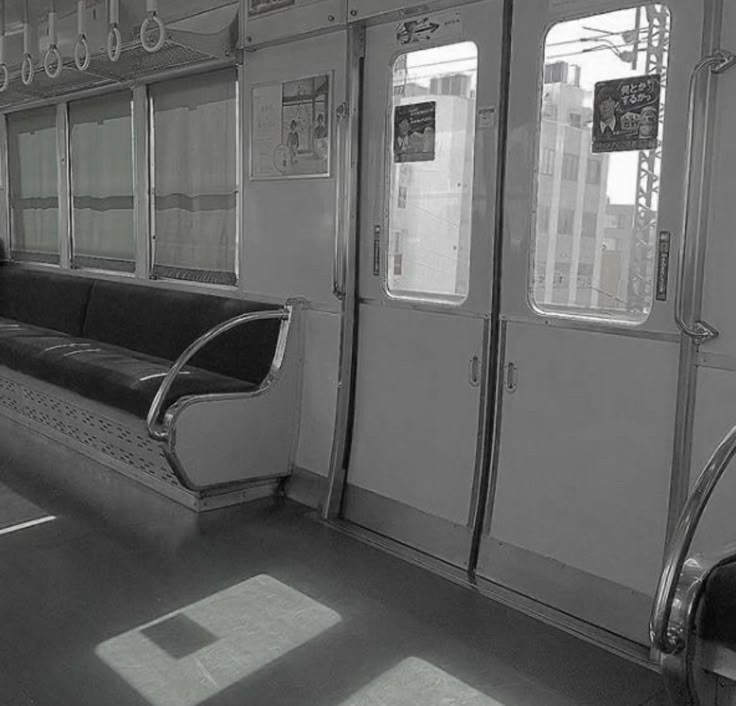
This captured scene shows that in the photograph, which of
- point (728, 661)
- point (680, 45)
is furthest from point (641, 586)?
point (680, 45)

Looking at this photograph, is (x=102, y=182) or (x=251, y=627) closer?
(x=251, y=627)

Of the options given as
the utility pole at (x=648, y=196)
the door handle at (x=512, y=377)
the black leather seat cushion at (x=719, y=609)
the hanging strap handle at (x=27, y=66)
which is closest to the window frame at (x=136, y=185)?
the hanging strap handle at (x=27, y=66)

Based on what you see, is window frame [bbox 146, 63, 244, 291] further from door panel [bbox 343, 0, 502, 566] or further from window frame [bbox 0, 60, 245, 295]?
door panel [bbox 343, 0, 502, 566]

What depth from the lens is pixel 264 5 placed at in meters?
4.37

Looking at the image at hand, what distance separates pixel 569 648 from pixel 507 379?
0.98 metres

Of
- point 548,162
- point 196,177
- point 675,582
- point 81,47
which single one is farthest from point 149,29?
point 675,582

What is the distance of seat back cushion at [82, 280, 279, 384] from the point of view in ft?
14.8

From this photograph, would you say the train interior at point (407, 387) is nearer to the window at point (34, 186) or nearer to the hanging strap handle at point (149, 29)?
the hanging strap handle at point (149, 29)

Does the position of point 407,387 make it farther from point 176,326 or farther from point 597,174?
point 176,326

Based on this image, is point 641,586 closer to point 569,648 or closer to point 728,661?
point 569,648

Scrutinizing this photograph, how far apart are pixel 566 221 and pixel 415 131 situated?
84 centimetres

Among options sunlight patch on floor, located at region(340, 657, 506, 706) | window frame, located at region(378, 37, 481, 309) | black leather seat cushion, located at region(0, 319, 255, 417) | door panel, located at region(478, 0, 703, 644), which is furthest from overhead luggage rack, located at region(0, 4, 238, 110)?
sunlight patch on floor, located at region(340, 657, 506, 706)

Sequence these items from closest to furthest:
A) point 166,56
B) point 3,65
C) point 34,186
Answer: point 166,56
point 3,65
point 34,186

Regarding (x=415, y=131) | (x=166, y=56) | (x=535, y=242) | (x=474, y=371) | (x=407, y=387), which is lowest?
(x=407, y=387)
